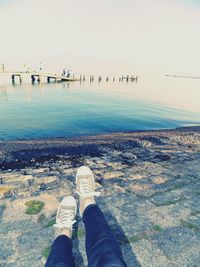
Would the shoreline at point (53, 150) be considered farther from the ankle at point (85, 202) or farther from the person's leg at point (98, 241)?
the person's leg at point (98, 241)

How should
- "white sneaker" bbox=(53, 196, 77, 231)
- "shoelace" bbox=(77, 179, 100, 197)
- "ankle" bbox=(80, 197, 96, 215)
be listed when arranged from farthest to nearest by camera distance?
"shoelace" bbox=(77, 179, 100, 197) → "ankle" bbox=(80, 197, 96, 215) → "white sneaker" bbox=(53, 196, 77, 231)

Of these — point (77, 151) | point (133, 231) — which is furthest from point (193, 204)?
point (77, 151)

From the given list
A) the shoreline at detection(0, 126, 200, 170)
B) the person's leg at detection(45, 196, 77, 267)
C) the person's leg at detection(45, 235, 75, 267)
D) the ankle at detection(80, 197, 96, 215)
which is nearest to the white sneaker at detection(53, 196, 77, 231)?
the person's leg at detection(45, 196, 77, 267)

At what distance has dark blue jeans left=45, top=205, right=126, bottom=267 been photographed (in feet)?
6.82

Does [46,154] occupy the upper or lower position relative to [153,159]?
lower

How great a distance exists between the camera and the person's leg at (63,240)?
2226 millimetres

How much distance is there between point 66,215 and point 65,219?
0.37ft

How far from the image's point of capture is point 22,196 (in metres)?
4.26

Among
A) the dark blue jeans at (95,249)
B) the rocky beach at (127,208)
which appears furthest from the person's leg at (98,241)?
the rocky beach at (127,208)

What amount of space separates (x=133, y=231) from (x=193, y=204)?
1400mm

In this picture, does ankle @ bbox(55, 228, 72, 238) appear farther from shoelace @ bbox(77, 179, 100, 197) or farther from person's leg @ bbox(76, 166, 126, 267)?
shoelace @ bbox(77, 179, 100, 197)

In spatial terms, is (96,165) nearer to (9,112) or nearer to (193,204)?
(193,204)

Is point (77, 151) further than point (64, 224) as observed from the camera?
Yes

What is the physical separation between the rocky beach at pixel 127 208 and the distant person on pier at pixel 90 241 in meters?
0.29
